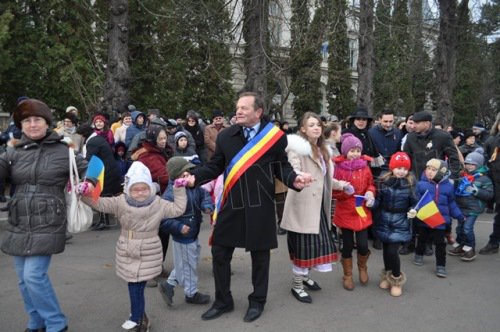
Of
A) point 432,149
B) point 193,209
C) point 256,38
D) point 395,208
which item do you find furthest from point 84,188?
point 256,38

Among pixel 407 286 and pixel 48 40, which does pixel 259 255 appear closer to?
pixel 407 286

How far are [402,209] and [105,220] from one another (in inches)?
198

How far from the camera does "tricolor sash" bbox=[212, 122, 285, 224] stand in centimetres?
386

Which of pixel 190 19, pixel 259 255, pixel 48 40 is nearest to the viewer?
pixel 259 255

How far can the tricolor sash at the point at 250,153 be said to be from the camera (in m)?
3.86

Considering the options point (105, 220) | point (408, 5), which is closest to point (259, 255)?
point (105, 220)

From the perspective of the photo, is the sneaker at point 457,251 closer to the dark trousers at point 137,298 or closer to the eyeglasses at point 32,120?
the dark trousers at point 137,298

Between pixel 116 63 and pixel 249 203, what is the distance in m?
7.60

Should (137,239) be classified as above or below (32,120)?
below

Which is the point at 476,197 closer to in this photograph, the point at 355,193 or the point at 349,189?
the point at 355,193

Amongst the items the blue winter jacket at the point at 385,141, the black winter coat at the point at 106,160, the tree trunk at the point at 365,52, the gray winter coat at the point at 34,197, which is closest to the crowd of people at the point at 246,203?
the gray winter coat at the point at 34,197

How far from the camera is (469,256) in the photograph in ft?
19.7

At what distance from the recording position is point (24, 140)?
337cm

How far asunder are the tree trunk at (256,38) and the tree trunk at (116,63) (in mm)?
2827
